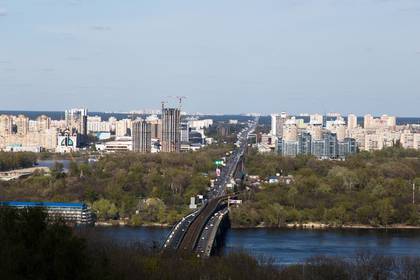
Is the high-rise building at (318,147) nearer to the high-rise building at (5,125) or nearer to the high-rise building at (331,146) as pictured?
the high-rise building at (331,146)

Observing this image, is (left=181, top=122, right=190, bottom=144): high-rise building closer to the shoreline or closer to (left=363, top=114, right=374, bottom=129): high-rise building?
(left=363, top=114, right=374, bottom=129): high-rise building

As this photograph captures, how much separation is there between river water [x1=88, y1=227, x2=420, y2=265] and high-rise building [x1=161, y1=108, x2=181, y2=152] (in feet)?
46.6

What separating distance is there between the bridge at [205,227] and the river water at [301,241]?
193mm

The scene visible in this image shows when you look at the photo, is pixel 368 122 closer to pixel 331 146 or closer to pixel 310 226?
pixel 331 146

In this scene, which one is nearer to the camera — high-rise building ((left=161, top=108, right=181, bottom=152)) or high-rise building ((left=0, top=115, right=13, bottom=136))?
high-rise building ((left=161, top=108, right=181, bottom=152))

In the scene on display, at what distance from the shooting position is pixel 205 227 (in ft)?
39.5

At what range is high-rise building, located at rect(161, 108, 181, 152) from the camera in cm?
2745

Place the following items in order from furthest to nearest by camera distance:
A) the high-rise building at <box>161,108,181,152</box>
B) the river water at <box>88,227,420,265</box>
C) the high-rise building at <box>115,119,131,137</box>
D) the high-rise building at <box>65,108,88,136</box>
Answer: the high-rise building at <box>115,119,131,137</box>, the high-rise building at <box>65,108,88,136</box>, the high-rise building at <box>161,108,181,152</box>, the river water at <box>88,227,420,265</box>

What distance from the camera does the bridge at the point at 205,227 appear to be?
10.0m

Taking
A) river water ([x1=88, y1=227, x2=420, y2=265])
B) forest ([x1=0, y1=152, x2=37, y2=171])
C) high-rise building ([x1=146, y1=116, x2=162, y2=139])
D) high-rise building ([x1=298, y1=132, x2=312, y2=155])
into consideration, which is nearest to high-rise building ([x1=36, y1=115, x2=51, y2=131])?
high-rise building ([x1=146, y1=116, x2=162, y2=139])

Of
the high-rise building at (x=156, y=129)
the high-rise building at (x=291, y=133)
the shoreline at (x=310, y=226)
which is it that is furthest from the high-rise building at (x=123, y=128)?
the shoreline at (x=310, y=226)

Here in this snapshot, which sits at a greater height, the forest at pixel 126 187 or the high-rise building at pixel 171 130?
the high-rise building at pixel 171 130

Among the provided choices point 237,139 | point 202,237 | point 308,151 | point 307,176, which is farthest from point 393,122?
point 202,237

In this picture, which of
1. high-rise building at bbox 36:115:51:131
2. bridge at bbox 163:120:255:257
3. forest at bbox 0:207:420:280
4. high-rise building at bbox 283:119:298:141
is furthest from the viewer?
high-rise building at bbox 36:115:51:131
